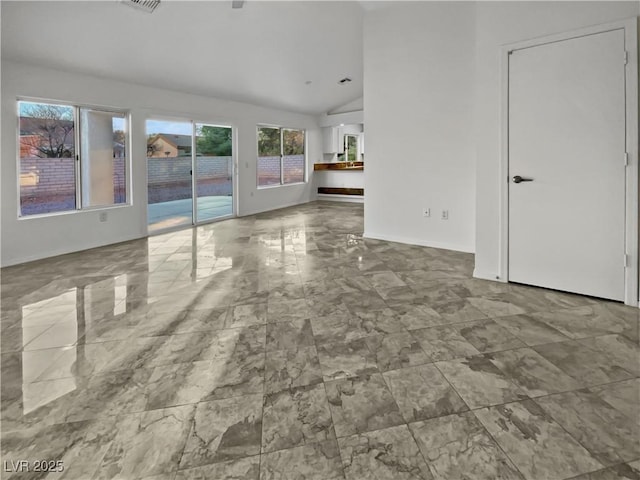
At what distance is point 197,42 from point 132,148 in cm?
198

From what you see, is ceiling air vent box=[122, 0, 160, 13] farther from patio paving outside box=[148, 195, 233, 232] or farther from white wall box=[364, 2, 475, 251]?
patio paving outside box=[148, 195, 233, 232]

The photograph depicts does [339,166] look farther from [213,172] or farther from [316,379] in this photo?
[316,379]

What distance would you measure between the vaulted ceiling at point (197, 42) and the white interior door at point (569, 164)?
3288 mm

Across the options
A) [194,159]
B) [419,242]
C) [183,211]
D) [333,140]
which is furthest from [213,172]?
[419,242]

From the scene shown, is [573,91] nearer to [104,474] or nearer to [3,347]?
[104,474]

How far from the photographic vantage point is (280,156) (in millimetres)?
10094

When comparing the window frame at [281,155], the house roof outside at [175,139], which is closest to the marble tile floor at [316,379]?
the house roof outside at [175,139]

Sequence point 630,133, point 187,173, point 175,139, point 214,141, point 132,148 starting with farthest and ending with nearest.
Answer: point 214,141 → point 187,173 → point 175,139 → point 132,148 → point 630,133

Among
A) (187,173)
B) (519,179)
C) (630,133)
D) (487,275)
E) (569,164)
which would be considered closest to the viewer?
(630,133)

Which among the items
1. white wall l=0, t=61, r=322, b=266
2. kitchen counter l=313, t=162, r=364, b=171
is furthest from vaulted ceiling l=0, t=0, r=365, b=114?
kitchen counter l=313, t=162, r=364, b=171

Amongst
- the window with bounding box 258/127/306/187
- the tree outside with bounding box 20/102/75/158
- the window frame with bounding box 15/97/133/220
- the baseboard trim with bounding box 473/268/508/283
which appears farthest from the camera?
the window with bounding box 258/127/306/187

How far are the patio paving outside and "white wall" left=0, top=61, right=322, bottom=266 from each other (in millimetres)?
330

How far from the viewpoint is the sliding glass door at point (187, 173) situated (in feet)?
22.3

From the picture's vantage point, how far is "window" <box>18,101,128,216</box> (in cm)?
491
